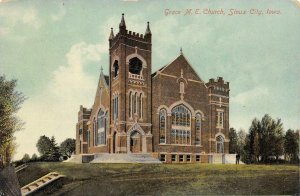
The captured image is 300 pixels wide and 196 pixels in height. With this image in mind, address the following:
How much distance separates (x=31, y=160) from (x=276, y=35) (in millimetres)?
16145

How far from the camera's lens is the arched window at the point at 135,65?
2397cm

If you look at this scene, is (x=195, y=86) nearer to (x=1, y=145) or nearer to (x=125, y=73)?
(x=125, y=73)

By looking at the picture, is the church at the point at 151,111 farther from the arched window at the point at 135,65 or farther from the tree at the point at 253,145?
the tree at the point at 253,145

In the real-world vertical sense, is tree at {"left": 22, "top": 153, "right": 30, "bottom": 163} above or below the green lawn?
above

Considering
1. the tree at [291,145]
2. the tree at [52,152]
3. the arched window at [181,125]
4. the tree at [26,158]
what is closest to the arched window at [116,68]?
the arched window at [181,125]

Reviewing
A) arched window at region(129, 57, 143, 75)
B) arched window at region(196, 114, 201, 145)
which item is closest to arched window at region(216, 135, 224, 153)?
arched window at region(196, 114, 201, 145)

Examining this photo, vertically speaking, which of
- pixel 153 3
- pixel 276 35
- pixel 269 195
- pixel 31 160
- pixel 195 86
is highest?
pixel 153 3

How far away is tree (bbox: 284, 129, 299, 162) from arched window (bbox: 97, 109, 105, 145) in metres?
12.7

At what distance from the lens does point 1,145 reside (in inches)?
749

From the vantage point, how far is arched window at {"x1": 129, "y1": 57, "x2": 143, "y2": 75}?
24.0 m

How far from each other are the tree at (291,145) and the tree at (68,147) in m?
13.8

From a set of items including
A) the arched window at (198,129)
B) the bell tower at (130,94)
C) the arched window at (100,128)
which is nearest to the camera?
the bell tower at (130,94)

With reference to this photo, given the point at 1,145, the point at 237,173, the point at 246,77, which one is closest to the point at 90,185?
the point at 1,145

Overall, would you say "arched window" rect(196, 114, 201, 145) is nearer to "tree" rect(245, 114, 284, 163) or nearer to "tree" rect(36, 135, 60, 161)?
"tree" rect(245, 114, 284, 163)
